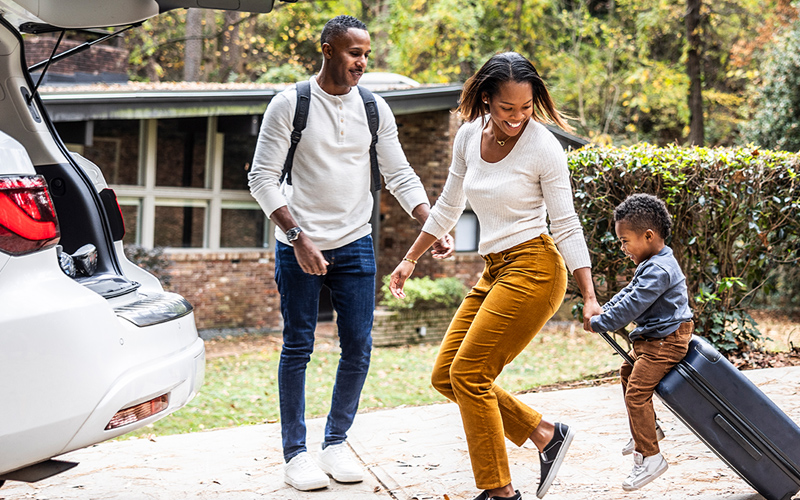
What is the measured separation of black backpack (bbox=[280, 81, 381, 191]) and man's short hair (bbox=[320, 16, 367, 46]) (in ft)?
0.79

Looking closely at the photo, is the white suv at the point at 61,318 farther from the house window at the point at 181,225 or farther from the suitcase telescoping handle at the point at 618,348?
the house window at the point at 181,225

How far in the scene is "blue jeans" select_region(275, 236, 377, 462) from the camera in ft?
11.3

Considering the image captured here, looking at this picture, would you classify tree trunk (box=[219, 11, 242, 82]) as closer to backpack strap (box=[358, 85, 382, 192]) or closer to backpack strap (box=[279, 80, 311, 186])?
backpack strap (box=[358, 85, 382, 192])

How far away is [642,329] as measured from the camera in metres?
3.13

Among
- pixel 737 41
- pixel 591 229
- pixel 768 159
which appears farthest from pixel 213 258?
pixel 737 41

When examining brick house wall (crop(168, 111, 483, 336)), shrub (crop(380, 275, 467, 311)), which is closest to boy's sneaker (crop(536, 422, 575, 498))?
shrub (crop(380, 275, 467, 311))

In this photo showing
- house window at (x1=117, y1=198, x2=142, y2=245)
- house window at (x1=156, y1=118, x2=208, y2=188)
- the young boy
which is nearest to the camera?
the young boy

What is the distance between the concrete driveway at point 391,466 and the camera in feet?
11.1

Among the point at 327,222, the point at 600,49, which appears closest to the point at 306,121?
the point at 327,222

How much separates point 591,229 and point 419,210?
302cm

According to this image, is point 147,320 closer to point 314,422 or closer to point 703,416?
point 314,422

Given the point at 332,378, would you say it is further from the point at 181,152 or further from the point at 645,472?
the point at 645,472

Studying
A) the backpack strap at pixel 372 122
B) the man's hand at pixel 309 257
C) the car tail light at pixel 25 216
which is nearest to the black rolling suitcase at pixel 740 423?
the man's hand at pixel 309 257

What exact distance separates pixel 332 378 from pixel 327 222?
5.48m
